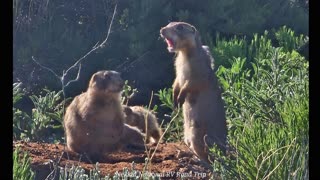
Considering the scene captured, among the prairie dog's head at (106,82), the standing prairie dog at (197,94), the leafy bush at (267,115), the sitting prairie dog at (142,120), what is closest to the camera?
the leafy bush at (267,115)

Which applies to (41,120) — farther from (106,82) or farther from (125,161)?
(125,161)

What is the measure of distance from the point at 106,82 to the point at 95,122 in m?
0.31

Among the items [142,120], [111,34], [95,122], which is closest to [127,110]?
[142,120]

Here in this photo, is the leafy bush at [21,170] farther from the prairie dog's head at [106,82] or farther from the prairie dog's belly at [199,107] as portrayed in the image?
the prairie dog's belly at [199,107]

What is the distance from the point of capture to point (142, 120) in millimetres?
6129

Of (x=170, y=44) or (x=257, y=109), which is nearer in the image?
(x=257, y=109)

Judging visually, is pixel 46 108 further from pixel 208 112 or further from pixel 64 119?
pixel 208 112

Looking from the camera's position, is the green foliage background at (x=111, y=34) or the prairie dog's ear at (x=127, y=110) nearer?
the green foliage background at (x=111, y=34)

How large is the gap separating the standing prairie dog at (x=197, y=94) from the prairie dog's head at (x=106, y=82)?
450mm

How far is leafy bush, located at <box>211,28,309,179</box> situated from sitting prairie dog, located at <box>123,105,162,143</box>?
50 centimetres

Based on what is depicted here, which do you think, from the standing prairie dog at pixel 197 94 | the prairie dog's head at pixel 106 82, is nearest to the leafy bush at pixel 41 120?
the prairie dog's head at pixel 106 82

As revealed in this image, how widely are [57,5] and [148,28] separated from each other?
61 centimetres

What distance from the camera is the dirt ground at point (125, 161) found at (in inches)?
213

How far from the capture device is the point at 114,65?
5.80m
